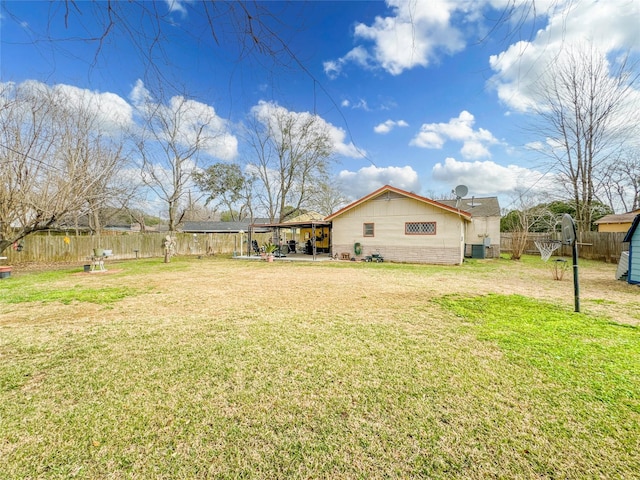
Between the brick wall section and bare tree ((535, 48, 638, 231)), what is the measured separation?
1017cm

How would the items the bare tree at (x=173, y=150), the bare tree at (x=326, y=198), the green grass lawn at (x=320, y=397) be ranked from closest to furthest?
the green grass lawn at (x=320, y=397), the bare tree at (x=173, y=150), the bare tree at (x=326, y=198)

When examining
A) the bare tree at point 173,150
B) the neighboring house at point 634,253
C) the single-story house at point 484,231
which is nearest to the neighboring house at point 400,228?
the single-story house at point 484,231

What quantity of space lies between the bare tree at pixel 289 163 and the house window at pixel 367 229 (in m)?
11.5

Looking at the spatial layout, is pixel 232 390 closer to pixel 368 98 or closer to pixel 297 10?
pixel 297 10

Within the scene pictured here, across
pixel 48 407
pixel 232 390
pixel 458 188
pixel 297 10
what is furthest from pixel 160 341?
pixel 458 188

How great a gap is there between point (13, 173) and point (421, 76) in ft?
35.0

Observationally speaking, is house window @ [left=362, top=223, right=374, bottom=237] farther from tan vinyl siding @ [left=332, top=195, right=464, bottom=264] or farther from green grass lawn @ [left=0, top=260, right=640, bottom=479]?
green grass lawn @ [left=0, top=260, right=640, bottom=479]

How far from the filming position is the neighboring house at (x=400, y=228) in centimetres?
1316

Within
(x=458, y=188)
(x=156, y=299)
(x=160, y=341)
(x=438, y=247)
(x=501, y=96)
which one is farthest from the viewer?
(x=458, y=188)

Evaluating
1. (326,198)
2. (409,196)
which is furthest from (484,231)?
(326,198)

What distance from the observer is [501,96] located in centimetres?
197

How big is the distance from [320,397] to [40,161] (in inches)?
407

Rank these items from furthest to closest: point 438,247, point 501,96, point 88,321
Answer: point 438,247
point 88,321
point 501,96

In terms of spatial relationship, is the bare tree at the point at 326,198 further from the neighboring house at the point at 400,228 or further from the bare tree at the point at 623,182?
the bare tree at the point at 623,182
